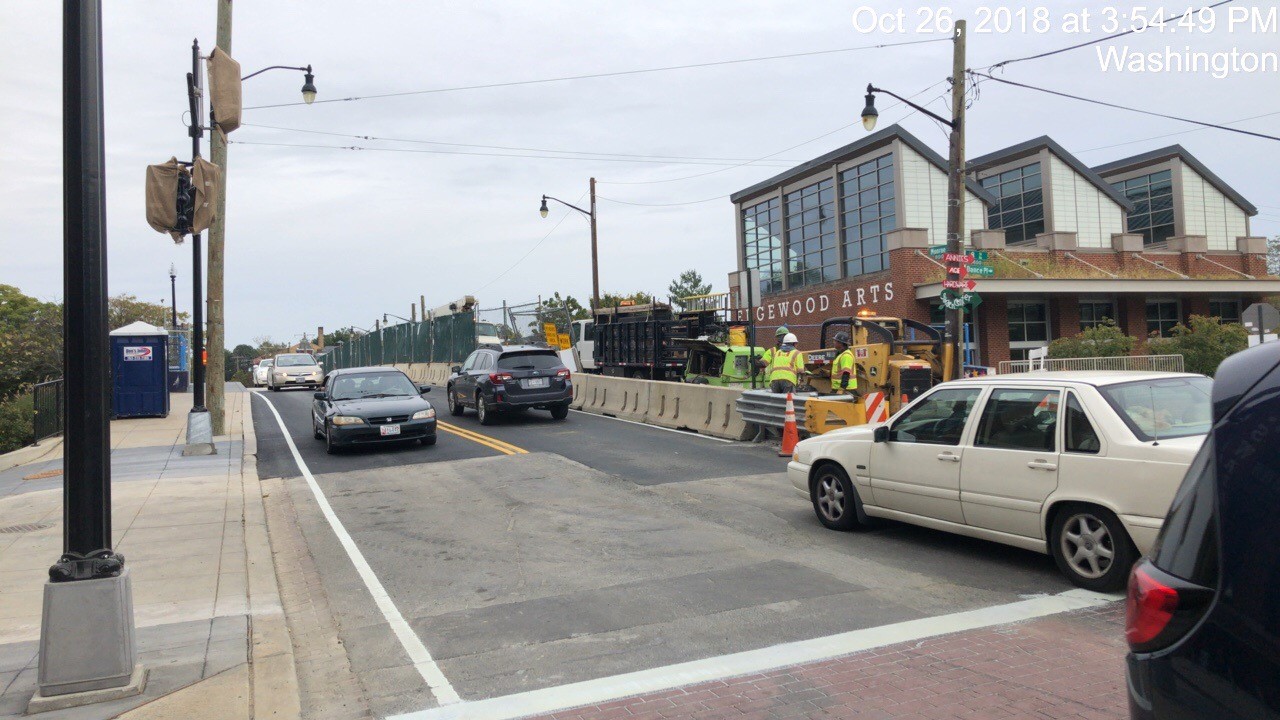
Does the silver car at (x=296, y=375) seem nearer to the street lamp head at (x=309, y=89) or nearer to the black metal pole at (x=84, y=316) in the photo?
the street lamp head at (x=309, y=89)

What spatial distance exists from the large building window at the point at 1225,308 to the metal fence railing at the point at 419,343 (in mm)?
28902

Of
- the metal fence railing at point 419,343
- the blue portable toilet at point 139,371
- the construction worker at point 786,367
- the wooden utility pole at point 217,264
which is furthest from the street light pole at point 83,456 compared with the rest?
the metal fence railing at point 419,343

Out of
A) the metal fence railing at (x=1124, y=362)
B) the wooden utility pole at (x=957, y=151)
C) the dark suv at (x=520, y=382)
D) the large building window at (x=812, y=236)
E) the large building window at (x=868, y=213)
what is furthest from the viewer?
the large building window at (x=812, y=236)

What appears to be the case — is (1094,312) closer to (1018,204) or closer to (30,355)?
(1018,204)

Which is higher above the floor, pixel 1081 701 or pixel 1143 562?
pixel 1143 562

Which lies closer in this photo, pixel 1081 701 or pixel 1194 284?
pixel 1081 701

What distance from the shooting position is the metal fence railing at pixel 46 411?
18.0m

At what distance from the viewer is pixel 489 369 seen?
20.0m

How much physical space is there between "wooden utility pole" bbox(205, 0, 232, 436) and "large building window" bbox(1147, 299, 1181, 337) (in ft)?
105

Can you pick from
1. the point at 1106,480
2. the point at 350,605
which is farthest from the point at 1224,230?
the point at 350,605

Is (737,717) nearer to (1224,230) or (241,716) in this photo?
(241,716)

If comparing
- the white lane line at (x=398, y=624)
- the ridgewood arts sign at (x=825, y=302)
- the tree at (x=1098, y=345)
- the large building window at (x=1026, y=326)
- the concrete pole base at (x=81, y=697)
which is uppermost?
the ridgewood arts sign at (x=825, y=302)

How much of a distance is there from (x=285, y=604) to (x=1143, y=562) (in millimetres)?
6243

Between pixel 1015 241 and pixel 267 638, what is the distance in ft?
119
